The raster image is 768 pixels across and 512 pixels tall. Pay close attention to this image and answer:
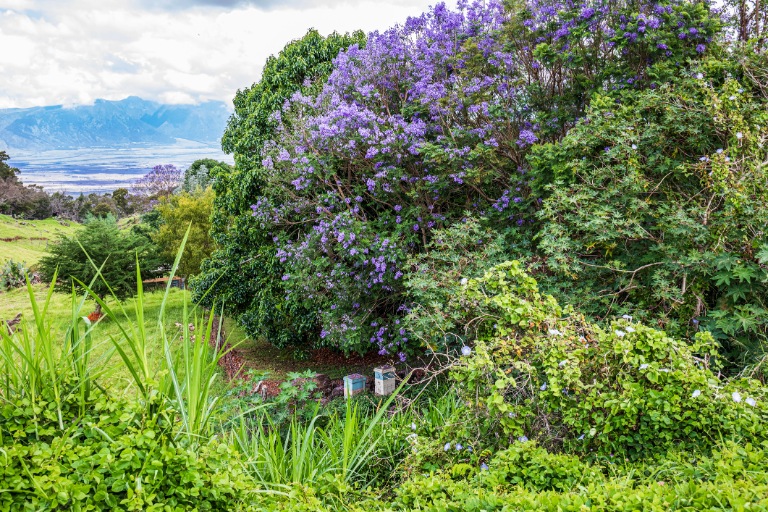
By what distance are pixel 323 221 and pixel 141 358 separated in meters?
4.49

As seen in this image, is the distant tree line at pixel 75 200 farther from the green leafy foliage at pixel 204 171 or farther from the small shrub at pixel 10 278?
the small shrub at pixel 10 278

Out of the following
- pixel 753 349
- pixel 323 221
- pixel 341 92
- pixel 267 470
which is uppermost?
pixel 341 92

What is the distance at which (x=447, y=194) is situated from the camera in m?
6.98

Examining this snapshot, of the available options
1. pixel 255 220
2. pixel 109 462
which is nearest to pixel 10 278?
pixel 255 220

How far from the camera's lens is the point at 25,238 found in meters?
33.7

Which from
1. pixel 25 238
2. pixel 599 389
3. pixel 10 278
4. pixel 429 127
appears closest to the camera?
pixel 599 389

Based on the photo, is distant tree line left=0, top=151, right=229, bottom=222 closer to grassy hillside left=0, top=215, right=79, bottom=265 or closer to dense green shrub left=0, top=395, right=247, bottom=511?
grassy hillside left=0, top=215, right=79, bottom=265

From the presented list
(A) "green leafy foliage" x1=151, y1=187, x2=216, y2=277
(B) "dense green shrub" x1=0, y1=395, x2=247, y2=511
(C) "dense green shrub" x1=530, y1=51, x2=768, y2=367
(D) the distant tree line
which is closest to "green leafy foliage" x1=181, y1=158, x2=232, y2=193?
(D) the distant tree line

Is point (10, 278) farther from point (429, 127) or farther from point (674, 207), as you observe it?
point (674, 207)

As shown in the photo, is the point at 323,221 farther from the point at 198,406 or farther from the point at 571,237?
the point at 198,406

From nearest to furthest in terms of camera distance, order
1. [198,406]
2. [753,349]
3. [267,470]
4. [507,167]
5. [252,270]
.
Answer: [198,406] < [267,470] < [753,349] < [507,167] < [252,270]

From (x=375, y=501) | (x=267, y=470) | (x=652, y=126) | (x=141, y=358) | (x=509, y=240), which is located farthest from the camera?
(x=509, y=240)

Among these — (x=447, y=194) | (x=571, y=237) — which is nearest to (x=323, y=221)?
(x=447, y=194)

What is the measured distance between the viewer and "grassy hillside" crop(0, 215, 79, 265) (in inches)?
1091
